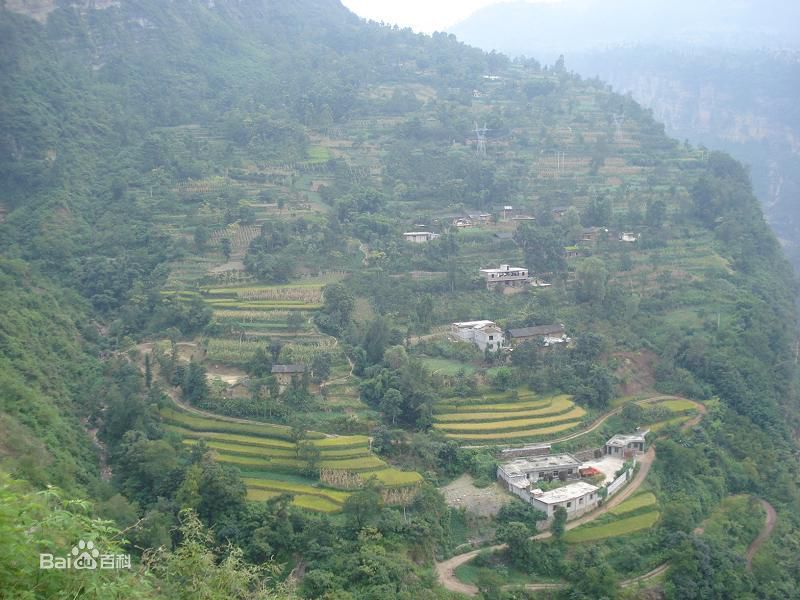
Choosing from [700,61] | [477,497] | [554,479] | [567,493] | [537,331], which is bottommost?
[477,497]

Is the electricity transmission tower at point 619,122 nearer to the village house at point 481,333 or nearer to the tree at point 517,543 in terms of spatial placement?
the village house at point 481,333

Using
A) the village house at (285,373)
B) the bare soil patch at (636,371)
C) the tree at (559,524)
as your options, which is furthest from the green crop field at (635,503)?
the village house at (285,373)

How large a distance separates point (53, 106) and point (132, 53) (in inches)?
426

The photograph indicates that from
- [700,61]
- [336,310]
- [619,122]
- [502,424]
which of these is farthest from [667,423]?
[700,61]

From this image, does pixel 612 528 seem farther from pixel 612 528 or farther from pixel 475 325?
pixel 475 325

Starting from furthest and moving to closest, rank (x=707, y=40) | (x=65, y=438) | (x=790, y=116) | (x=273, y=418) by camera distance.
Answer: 1. (x=707, y=40)
2. (x=790, y=116)
3. (x=273, y=418)
4. (x=65, y=438)

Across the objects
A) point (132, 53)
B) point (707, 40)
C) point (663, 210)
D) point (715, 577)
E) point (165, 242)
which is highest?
point (707, 40)

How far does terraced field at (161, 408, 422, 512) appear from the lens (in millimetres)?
17984

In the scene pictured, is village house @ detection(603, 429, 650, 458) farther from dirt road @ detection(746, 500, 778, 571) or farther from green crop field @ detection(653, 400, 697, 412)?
dirt road @ detection(746, 500, 778, 571)

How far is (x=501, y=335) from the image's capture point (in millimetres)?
24422

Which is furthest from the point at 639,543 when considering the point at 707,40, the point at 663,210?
the point at 707,40

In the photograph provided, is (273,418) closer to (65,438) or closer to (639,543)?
(65,438)

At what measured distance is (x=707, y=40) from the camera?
356 feet

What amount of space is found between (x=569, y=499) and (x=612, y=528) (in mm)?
1160
